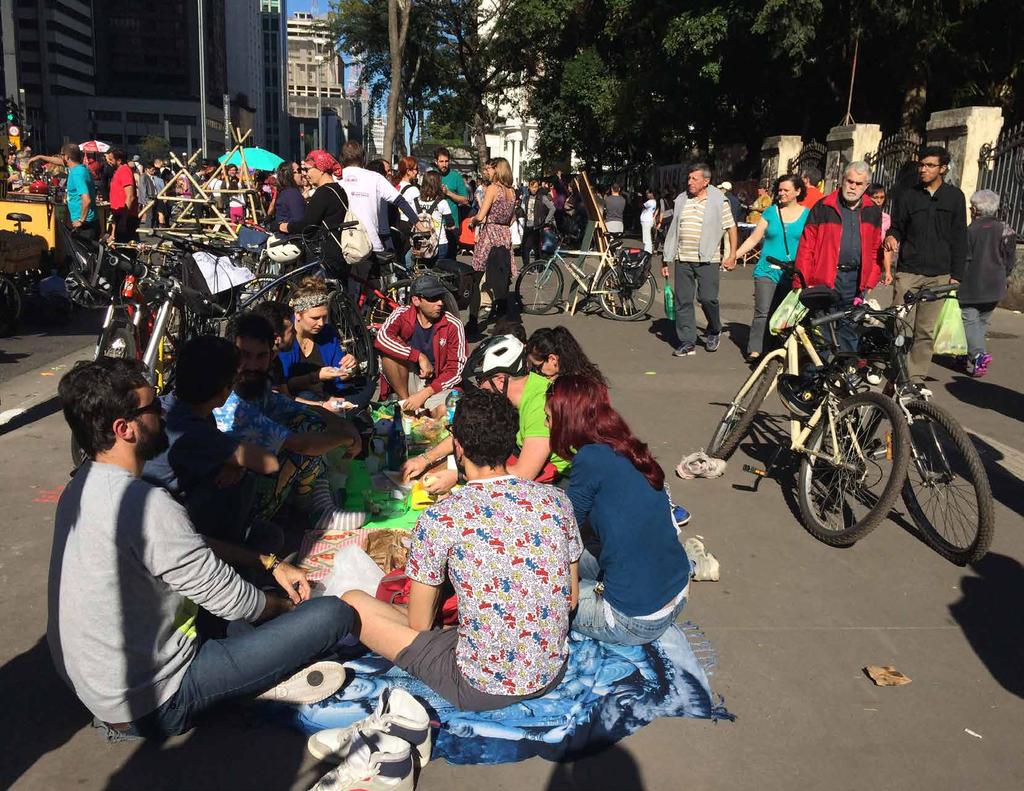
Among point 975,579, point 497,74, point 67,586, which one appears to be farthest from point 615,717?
point 497,74

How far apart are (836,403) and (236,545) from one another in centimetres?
330

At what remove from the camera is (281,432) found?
15.1 ft

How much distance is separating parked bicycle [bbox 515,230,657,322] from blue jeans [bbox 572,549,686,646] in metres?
8.82

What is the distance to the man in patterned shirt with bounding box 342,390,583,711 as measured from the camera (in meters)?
3.14

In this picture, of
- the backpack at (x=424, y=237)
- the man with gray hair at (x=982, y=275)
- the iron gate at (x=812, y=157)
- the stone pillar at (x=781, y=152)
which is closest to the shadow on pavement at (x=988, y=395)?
the man with gray hair at (x=982, y=275)

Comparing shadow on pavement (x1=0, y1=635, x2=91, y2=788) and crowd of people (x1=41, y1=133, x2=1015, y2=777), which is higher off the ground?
crowd of people (x1=41, y1=133, x2=1015, y2=777)

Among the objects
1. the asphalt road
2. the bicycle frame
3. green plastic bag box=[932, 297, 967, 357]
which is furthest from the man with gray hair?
the bicycle frame

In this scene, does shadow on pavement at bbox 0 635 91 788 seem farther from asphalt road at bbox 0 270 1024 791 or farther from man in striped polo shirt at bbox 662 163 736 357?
man in striped polo shirt at bbox 662 163 736 357

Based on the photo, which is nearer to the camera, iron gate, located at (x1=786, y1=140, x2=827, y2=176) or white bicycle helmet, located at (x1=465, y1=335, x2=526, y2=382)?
white bicycle helmet, located at (x1=465, y1=335, x2=526, y2=382)

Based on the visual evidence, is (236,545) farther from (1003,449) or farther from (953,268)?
(953,268)

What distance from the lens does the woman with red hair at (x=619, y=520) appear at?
372 cm

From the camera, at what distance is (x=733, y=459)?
663cm

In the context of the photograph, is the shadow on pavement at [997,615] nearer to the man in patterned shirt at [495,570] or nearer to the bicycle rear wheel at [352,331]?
the man in patterned shirt at [495,570]

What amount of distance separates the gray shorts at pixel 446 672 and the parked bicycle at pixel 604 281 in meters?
9.34
